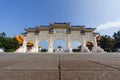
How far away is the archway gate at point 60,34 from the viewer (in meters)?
36.2

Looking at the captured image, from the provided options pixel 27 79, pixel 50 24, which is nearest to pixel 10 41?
pixel 50 24

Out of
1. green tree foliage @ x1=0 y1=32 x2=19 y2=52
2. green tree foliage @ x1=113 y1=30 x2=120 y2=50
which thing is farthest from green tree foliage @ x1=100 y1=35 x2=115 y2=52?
green tree foliage @ x1=0 y1=32 x2=19 y2=52

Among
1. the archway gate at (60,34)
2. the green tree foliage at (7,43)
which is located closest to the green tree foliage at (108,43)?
the archway gate at (60,34)

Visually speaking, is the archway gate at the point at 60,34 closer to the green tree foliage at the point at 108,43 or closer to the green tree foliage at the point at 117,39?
the green tree foliage at the point at 108,43

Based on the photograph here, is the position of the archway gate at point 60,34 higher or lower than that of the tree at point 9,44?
higher

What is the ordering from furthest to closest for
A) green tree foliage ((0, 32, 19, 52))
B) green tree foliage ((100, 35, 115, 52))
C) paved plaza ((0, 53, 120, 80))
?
green tree foliage ((100, 35, 115, 52)) < green tree foliage ((0, 32, 19, 52)) < paved plaza ((0, 53, 120, 80))

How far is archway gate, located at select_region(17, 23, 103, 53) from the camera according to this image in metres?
36.2

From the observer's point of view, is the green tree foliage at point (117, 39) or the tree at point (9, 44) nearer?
the tree at point (9, 44)

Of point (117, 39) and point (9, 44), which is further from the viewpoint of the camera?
point (117, 39)

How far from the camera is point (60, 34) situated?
36.4m

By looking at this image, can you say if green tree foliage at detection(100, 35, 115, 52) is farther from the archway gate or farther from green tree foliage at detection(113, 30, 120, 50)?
the archway gate

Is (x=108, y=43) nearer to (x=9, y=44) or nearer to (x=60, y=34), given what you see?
(x=60, y=34)

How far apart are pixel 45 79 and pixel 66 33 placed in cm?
3514

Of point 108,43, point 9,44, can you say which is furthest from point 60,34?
point 108,43
